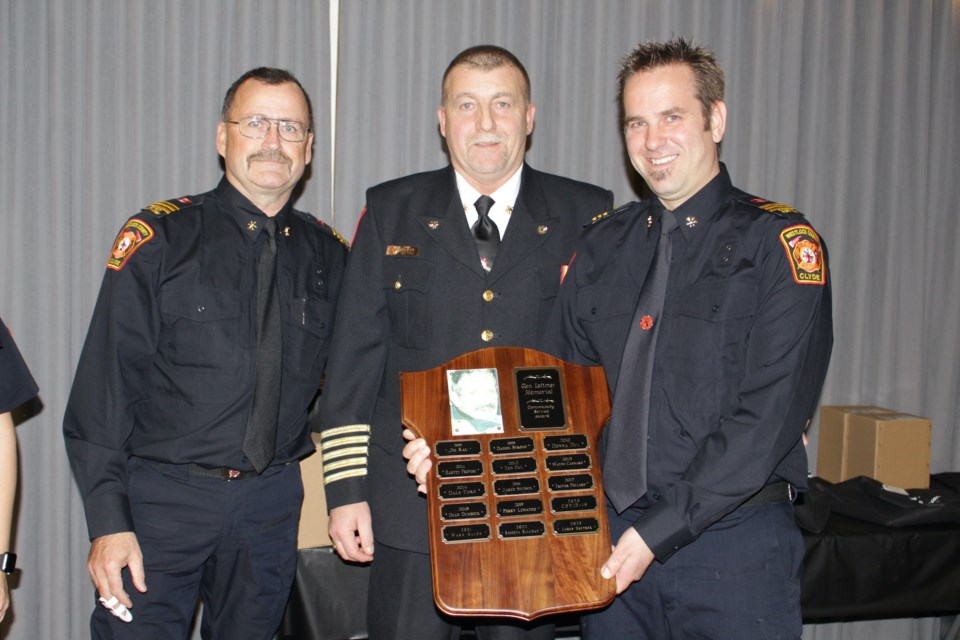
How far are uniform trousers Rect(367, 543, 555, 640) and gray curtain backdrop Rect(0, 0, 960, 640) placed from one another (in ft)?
6.24

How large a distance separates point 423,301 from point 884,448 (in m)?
2.61

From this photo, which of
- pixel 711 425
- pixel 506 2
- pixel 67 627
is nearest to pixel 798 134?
pixel 506 2

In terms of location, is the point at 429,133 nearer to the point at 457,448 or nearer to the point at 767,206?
the point at 767,206

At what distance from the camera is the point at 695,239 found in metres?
2.08

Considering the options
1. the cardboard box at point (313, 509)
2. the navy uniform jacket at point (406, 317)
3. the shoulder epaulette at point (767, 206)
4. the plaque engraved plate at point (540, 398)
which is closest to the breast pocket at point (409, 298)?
the navy uniform jacket at point (406, 317)

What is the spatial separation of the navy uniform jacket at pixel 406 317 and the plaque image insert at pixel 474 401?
9.0 inches

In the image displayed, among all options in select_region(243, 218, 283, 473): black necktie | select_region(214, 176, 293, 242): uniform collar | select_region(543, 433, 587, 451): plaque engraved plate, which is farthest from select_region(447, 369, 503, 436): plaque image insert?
select_region(214, 176, 293, 242): uniform collar

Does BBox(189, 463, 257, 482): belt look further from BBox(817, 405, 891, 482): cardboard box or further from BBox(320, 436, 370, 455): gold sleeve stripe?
BBox(817, 405, 891, 482): cardboard box

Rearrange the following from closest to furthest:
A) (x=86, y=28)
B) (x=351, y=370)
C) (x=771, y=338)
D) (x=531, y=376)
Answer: (x=771, y=338) < (x=531, y=376) < (x=351, y=370) < (x=86, y=28)

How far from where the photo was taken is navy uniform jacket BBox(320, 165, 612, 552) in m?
2.25

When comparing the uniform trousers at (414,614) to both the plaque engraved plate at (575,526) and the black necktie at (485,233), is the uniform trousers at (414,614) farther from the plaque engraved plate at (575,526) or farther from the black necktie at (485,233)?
the black necktie at (485,233)

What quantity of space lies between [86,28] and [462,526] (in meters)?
2.81

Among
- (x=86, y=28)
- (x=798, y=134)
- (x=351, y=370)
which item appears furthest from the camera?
(x=798, y=134)

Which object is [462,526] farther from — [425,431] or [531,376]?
[531,376]
